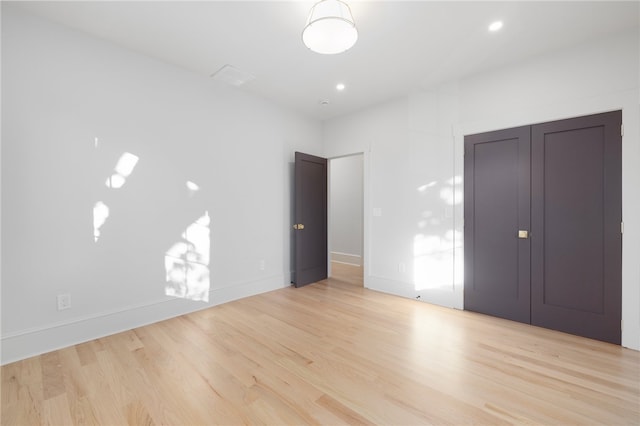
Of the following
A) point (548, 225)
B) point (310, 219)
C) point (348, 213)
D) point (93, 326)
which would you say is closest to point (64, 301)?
point (93, 326)

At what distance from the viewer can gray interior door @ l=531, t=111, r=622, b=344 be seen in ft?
8.22

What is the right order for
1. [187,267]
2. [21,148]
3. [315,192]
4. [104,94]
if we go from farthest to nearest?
[315,192], [187,267], [104,94], [21,148]

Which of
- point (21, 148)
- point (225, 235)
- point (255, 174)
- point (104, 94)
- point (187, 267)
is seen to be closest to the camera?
point (21, 148)

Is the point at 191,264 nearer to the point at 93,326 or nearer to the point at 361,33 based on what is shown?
the point at 93,326

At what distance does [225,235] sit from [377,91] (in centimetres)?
284

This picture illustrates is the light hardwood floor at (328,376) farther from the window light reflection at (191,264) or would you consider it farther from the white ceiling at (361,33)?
the white ceiling at (361,33)

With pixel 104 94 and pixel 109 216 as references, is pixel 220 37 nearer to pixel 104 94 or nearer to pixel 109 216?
pixel 104 94

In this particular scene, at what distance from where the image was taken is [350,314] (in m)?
3.21

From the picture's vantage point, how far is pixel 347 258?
6379mm

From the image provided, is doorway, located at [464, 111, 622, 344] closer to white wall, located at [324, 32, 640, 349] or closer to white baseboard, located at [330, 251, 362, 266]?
white wall, located at [324, 32, 640, 349]

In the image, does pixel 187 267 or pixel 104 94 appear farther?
pixel 187 267

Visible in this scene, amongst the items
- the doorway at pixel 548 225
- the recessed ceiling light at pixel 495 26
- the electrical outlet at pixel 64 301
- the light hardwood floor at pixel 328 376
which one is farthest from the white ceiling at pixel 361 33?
the light hardwood floor at pixel 328 376

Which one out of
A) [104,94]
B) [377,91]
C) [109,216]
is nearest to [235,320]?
[109,216]

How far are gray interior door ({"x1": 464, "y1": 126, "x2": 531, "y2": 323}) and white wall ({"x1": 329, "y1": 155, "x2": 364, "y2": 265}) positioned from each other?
9.82ft
